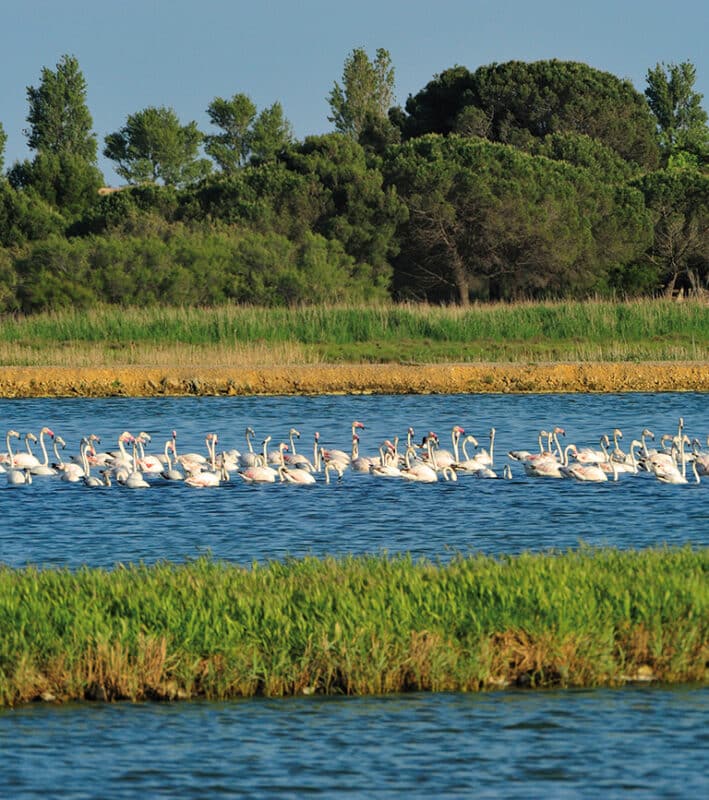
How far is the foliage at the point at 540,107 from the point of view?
229ft

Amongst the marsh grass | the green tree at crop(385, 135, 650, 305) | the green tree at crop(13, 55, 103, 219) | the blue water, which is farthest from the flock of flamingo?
the green tree at crop(13, 55, 103, 219)

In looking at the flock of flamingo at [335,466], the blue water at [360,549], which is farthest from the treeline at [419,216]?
the flock of flamingo at [335,466]

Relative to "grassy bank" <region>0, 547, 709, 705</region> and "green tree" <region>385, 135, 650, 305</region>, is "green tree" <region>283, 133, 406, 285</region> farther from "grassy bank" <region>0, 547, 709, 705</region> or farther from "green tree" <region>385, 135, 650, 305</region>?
"grassy bank" <region>0, 547, 709, 705</region>

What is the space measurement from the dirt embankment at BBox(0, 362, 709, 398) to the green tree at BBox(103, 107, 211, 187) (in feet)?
184

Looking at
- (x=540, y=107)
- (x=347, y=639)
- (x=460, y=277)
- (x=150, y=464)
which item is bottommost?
(x=150, y=464)

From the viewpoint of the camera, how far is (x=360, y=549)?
17484 mm

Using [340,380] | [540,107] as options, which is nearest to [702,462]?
[340,380]

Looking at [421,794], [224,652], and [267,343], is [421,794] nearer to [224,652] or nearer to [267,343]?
[224,652]

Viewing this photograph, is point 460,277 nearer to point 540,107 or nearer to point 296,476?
point 540,107

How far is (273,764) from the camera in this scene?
962 centimetres

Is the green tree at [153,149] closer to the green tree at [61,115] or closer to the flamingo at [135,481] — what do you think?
the green tree at [61,115]

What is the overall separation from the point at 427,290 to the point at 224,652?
1987 inches

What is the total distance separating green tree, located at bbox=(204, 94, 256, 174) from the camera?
9562cm

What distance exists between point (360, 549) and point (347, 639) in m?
6.74
